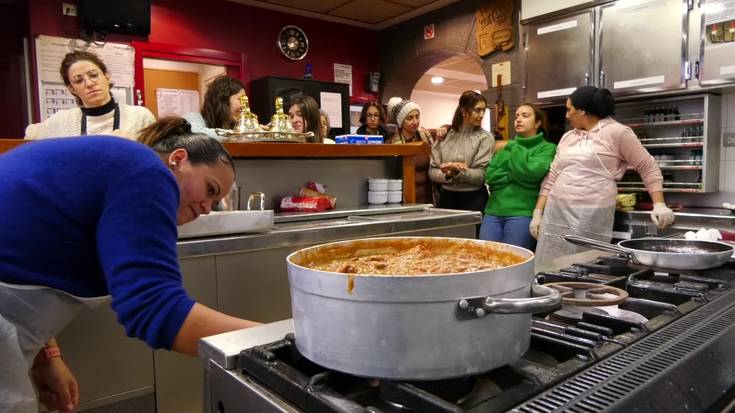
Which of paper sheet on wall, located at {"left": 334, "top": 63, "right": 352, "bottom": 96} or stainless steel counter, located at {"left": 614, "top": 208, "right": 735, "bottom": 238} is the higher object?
paper sheet on wall, located at {"left": 334, "top": 63, "right": 352, "bottom": 96}

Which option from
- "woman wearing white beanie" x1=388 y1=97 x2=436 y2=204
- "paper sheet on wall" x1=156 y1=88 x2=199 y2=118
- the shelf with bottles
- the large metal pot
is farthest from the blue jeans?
"paper sheet on wall" x1=156 y1=88 x2=199 y2=118

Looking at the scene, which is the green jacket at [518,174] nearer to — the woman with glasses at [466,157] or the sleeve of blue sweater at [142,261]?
the woman with glasses at [466,157]

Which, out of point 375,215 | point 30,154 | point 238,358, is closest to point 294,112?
point 375,215

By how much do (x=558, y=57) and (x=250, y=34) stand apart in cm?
299

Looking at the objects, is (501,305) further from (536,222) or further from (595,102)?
(536,222)

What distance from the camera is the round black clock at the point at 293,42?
5.36 meters

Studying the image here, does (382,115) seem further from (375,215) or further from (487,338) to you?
(487,338)

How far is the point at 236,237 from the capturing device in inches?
78.0

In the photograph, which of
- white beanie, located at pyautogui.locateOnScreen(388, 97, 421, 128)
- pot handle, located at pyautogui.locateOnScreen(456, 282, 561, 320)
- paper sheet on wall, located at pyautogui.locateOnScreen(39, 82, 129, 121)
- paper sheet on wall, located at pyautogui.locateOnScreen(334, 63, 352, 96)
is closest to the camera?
pot handle, located at pyautogui.locateOnScreen(456, 282, 561, 320)

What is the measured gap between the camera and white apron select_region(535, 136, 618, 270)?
2.87m

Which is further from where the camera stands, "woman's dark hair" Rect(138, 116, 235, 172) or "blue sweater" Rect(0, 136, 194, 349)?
"woman's dark hair" Rect(138, 116, 235, 172)

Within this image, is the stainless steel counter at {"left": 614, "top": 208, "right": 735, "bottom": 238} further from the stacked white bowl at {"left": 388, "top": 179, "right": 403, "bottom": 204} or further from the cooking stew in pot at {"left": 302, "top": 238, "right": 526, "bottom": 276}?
the cooking stew in pot at {"left": 302, "top": 238, "right": 526, "bottom": 276}

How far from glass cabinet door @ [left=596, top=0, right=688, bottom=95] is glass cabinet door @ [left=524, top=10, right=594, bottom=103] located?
0.36ft

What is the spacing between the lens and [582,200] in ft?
9.57
